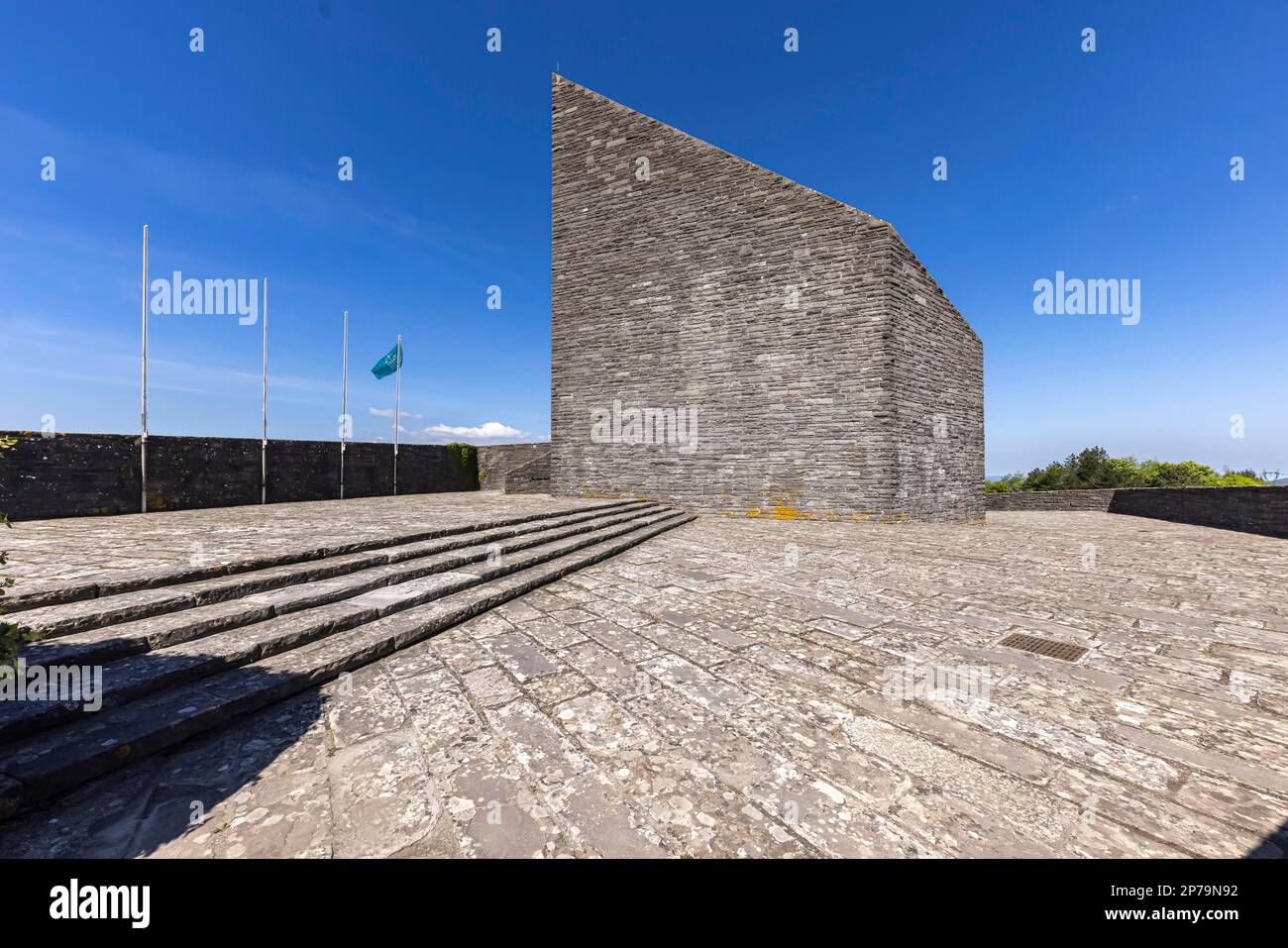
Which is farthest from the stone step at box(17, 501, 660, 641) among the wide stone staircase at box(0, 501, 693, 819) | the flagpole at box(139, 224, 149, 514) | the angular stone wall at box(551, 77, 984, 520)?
the flagpole at box(139, 224, 149, 514)

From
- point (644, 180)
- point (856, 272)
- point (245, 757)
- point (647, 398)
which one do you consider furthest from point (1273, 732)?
point (644, 180)

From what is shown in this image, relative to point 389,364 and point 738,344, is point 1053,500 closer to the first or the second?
point 738,344

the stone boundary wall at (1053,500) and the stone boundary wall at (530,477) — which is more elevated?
the stone boundary wall at (530,477)

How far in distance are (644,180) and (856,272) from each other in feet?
19.9

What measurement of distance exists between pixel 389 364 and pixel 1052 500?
25146mm

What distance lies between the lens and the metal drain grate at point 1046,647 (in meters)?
3.33

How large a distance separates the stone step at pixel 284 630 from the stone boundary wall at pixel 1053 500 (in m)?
18.1

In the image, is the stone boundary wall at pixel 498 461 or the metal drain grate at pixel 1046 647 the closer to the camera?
the metal drain grate at pixel 1046 647

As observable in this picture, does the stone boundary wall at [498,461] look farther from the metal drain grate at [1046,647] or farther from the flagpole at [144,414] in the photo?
the metal drain grate at [1046,647]

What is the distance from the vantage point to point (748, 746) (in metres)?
Answer: 2.28

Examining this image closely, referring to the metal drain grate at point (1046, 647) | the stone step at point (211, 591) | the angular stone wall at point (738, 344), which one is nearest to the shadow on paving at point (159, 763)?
the stone step at point (211, 591)

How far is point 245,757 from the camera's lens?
7.06ft
